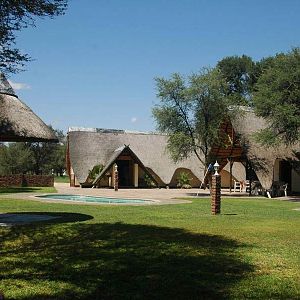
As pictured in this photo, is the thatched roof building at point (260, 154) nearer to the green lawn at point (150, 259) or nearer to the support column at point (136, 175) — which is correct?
the support column at point (136, 175)

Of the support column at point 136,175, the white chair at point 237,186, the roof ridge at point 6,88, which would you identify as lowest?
the white chair at point 237,186

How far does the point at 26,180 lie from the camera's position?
41.4 m

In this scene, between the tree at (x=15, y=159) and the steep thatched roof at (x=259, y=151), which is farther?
the tree at (x=15, y=159)

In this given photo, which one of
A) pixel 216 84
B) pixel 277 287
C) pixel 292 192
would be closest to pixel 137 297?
pixel 277 287

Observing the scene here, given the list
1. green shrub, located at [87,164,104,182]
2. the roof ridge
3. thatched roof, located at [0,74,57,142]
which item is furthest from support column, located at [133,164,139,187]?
the roof ridge

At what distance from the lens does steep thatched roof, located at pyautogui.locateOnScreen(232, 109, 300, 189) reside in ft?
103

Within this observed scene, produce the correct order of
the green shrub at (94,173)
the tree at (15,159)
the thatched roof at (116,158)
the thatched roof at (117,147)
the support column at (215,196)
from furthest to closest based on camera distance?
the tree at (15,159)
the thatched roof at (117,147)
the green shrub at (94,173)
the thatched roof at (116,158)
the support column at (215,196)

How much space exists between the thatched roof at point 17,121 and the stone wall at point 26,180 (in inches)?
1076

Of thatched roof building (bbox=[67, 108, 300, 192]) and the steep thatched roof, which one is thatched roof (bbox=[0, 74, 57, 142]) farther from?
thatched roof building (bbox=[67, 108, 300, 192])

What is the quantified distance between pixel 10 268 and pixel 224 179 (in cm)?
3986

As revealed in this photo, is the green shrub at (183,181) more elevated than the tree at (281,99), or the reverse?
the tree at (281,99)

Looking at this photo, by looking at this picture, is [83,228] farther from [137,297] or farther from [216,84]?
[216,84]

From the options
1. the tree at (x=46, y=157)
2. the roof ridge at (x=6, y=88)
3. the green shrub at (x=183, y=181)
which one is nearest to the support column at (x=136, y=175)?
the green shrub at (x=183, y=181)

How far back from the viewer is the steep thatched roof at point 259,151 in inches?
1233
